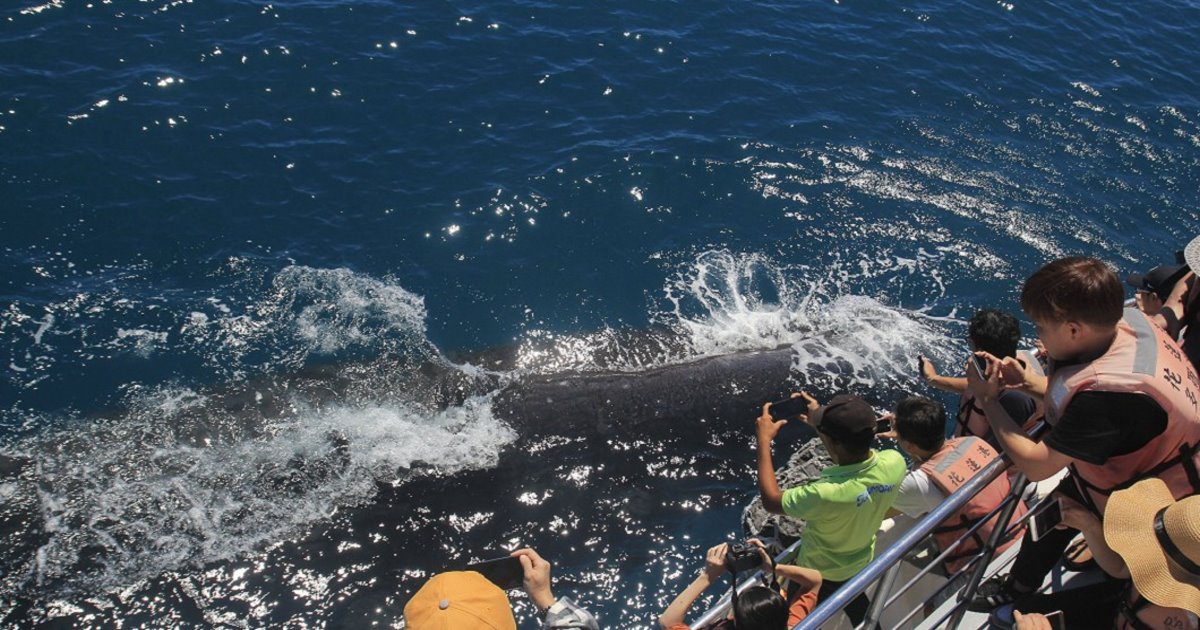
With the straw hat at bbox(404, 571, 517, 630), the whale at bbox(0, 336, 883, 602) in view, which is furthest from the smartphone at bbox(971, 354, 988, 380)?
the whale at bbox(0, 336, 883, 602)

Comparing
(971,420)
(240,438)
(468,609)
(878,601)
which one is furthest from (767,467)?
(240,438)

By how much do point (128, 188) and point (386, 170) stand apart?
3.90 metres

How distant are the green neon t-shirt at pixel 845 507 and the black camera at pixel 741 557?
48 centimetres

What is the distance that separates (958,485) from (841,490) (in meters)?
0.95

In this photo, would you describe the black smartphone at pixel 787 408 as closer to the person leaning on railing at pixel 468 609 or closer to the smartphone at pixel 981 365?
the smartphone at pixel 981 365

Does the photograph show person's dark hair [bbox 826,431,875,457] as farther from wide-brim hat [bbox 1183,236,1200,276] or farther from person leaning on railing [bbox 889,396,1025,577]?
wide-brim hat [bbox 1183,236,1200,276]

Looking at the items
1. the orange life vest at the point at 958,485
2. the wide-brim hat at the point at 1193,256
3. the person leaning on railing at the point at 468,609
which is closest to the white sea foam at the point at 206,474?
the person leaning on railing at the point at 468,609

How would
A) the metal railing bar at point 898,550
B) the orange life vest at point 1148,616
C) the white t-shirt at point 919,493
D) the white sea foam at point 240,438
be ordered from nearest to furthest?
the metal railing bar at point 898,550 < the orange life vest at point 1148,616 < the white t-shirt at point 919,493 < the white sea foam at point 240,438

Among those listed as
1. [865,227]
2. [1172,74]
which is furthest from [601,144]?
[1172,74]

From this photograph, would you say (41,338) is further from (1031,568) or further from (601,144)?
(1031,568)

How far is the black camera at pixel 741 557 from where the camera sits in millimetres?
4977

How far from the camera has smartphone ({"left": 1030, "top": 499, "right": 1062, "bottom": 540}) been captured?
512 cm

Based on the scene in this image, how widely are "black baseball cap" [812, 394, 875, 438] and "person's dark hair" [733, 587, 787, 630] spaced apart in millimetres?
1181

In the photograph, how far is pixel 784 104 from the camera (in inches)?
656
